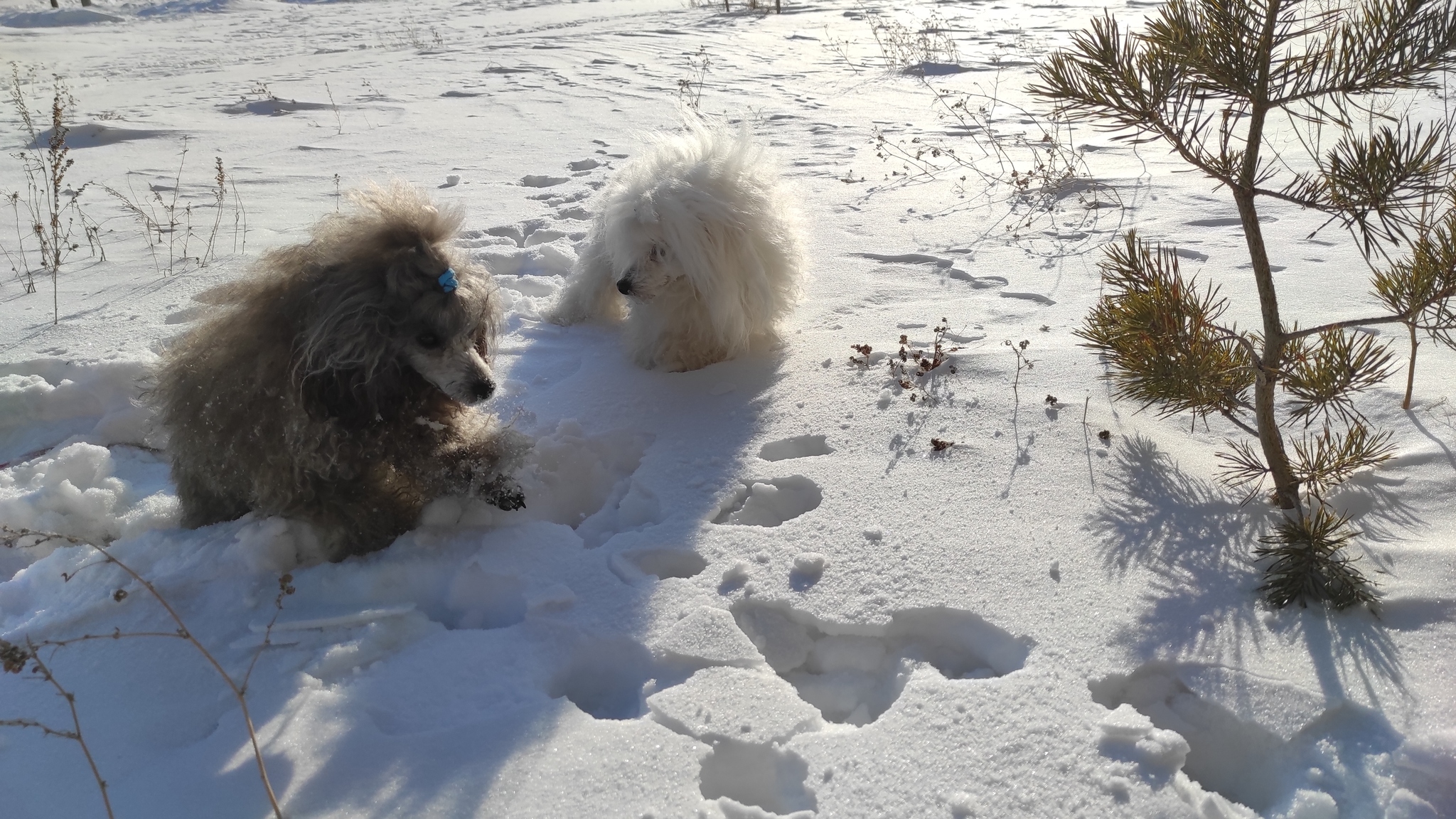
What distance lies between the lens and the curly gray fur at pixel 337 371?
2.31m

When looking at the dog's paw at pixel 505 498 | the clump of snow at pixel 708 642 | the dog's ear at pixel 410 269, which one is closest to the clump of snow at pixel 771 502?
the clump of snow at pixel 708 642

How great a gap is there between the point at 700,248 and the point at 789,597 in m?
1.69

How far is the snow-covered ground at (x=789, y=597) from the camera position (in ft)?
5.98

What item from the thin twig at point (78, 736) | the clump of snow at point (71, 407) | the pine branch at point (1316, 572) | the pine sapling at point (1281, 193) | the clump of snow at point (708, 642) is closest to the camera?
the thin twig at point (78, 736)

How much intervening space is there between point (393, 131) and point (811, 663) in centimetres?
690

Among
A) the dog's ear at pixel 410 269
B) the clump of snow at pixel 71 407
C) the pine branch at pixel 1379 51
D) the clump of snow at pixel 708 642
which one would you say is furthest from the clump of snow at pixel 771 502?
the clump of snow at pixel 71 407

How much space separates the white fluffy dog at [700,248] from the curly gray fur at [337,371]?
1.08 metres

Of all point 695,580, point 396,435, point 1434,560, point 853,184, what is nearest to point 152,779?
point 396,435

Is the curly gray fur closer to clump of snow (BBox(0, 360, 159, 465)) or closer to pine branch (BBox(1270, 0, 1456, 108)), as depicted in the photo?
clump of snow (BBox(0, 360, 159, 465))

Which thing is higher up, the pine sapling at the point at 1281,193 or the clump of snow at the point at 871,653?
the pine sapling at the point at 1281,193

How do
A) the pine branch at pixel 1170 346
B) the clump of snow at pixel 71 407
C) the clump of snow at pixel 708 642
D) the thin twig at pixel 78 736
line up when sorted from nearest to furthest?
the thin twig at pixel 78 736
the clump of snow at pixel 708 642
the pine branch at pixel 1170 346
the clump of snow at pixel 71 407

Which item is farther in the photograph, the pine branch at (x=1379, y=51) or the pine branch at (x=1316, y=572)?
the pine branch at (x=1316, y=572)

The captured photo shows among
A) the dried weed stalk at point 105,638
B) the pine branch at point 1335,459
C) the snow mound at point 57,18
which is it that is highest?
Answer: the pine branch at point 1335,459

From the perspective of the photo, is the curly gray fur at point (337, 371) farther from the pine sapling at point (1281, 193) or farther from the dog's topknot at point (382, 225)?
the pine sapling at point (1281, 193)
